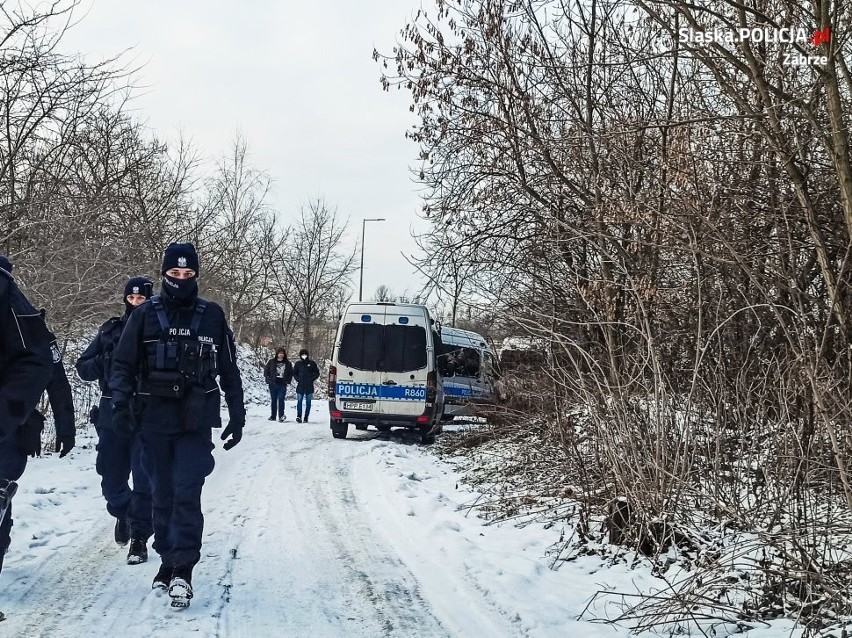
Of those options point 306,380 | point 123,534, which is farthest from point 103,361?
point 306,380

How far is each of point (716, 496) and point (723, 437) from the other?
51 centimetres

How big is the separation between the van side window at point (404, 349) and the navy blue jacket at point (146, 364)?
33.2 feet

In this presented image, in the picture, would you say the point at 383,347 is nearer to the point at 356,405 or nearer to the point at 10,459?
the point at 356,405

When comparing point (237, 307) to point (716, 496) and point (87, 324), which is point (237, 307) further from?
point (716, 496)

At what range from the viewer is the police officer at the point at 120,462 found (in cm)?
566

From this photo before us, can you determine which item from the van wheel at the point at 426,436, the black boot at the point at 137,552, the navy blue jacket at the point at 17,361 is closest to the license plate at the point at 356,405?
the van wheel at the point at 426,436

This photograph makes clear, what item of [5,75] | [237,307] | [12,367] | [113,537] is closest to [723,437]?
[12,367]

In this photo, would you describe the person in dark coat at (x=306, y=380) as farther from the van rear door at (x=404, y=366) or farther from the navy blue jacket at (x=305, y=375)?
the van rear door at (x=404, y=366)

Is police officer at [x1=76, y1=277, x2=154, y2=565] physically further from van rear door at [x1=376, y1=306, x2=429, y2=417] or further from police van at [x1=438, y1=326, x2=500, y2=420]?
police van at [x1=438, y1=326, x2=500, y2=420]

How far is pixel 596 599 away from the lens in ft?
15.4

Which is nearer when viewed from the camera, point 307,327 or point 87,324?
point 87,324

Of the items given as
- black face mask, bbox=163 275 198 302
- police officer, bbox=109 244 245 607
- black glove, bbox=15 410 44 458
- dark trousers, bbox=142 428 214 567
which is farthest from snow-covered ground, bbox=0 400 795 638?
black face mask, bbox=163 275 198 302

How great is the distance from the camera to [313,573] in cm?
532

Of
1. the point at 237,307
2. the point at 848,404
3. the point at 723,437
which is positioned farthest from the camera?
the point at 237,307
